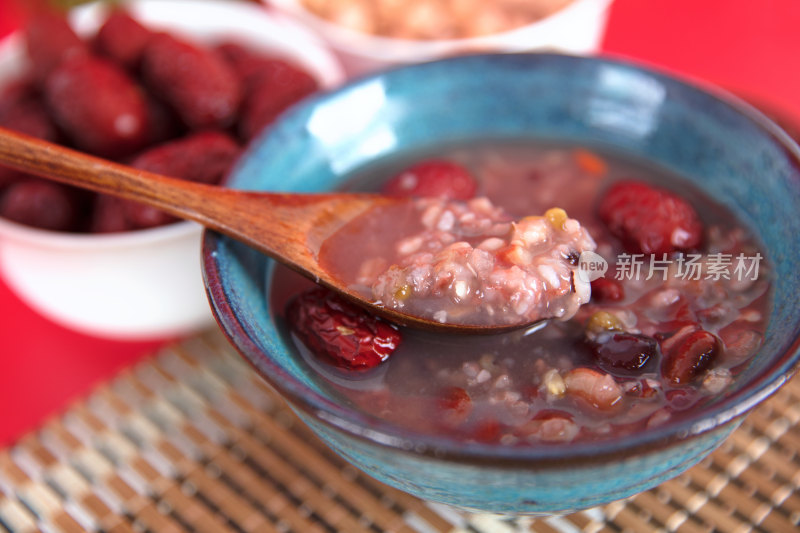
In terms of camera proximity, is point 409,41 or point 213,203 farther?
point 409,41

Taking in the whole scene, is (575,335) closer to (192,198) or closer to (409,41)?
(192,198)

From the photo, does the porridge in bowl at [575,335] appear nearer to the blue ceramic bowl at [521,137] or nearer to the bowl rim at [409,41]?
the blue ceramic bowl at [521,137]

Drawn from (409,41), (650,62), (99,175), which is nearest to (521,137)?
(409,41)

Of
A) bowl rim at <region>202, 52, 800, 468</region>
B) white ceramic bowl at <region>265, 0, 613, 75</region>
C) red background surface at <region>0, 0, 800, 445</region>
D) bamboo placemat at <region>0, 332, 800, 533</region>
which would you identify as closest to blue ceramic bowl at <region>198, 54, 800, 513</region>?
bowl rim at <region>202, 52, 800, 468</region>

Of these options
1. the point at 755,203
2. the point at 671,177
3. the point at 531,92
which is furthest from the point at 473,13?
the point at 755,203

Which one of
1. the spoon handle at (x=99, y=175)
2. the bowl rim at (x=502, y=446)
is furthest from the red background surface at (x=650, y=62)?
the bowl rim at (x=502, y=446)
